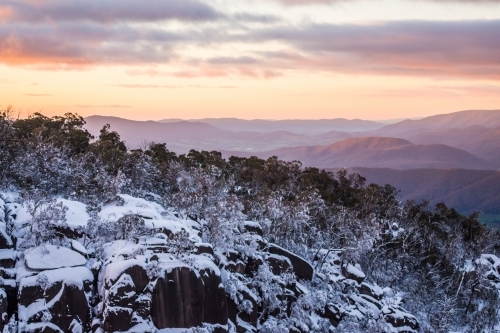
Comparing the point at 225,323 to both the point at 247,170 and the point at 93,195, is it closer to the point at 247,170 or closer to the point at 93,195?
the point at 93,195

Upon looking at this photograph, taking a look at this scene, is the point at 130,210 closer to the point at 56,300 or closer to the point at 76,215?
the point at 76,215

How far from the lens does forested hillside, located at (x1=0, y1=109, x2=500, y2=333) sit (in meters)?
32.8

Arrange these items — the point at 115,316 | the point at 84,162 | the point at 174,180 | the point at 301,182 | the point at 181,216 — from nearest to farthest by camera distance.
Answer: the point at 115,316, the point at 181,216, the point at 84,162, the point at 174,180, the point at 301,182

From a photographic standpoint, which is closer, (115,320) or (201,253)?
(115,320)

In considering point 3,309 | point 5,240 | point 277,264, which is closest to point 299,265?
point 277,264

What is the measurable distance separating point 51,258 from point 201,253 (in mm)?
10570

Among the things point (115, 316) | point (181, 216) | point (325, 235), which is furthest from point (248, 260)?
point (325, 235)

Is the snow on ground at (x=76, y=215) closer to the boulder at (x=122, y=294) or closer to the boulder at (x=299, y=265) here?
the boulder at (x=122, y=294)

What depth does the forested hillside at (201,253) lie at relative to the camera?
3278 cm

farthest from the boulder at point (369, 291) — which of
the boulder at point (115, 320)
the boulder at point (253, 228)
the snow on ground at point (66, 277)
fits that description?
the snow on ground at point (66, 277)

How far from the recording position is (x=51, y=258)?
1316 inches

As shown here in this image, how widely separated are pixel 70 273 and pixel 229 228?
14203mm

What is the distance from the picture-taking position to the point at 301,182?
238 feet

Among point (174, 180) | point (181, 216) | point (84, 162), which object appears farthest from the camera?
point (174, 180)
